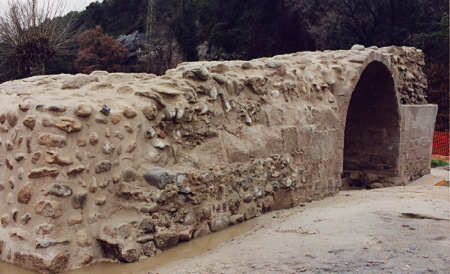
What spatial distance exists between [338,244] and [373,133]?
458 centimetres

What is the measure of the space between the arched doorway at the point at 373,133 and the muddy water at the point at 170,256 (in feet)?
13.3

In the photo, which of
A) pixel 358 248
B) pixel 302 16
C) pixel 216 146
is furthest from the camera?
pixel 302 16

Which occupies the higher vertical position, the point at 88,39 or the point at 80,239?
the point at 88,39

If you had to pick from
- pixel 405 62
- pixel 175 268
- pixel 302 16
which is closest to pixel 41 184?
pixel 175 268

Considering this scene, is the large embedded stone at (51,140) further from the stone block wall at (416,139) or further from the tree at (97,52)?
the tree at (97,52)

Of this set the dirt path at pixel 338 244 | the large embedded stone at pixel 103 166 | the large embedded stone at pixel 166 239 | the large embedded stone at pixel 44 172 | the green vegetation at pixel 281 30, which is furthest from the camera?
the green vegetation at pixel 281 30

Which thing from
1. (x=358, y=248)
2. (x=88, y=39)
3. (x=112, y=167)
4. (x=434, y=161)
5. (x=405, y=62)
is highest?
(x=88, y=39)

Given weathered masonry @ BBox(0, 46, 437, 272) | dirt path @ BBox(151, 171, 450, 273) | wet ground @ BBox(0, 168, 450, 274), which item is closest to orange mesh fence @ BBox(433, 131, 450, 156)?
weathered masonry @ BBox(0, 46, 437, 272)

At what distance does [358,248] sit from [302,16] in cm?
2020

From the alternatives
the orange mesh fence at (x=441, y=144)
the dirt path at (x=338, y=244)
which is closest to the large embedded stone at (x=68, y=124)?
the dirt path at (x=338, y=244)

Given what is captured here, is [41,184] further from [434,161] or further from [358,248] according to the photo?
[434,161]

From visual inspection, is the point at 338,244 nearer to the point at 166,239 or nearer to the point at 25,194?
the point at 166,239

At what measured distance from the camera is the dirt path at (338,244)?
9.23 feet

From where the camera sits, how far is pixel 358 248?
10.2 ft
